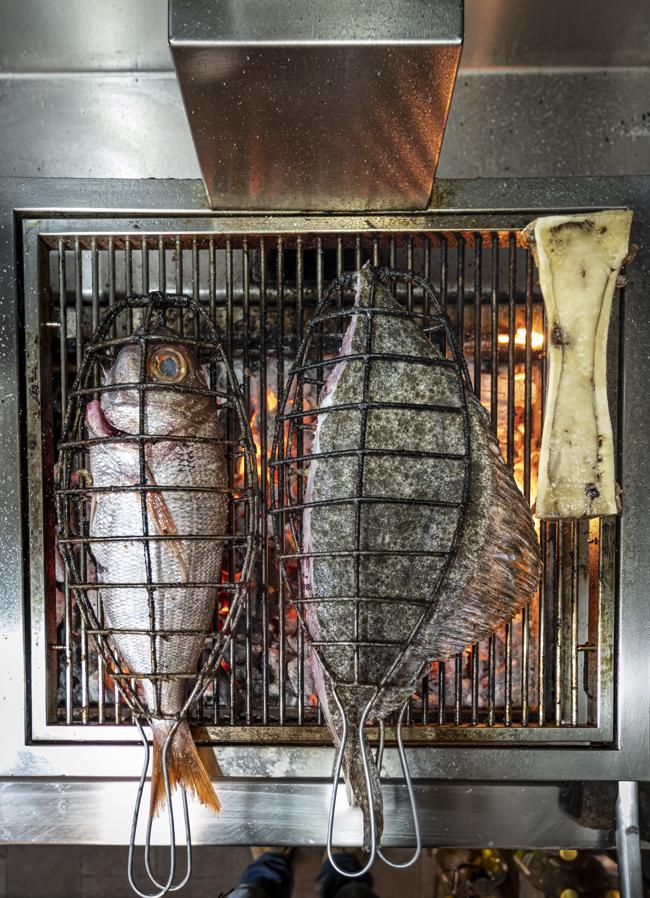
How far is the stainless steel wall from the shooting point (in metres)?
3.04

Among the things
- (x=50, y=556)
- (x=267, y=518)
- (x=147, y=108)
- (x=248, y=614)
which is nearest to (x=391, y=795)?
(x=248, y=614)

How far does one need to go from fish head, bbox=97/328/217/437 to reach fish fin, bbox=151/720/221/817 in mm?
1034

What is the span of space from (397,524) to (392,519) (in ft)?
0.07

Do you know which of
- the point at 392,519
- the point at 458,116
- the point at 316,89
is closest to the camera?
the point at 316,89

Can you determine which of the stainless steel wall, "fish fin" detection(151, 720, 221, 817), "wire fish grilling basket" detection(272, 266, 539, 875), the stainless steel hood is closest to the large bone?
"wire fish grilling basket" detection(272, 266, 539, 875)

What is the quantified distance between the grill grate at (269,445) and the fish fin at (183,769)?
137 mm

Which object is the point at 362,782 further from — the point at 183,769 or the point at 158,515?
the point at 158,515

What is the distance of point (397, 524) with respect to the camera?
2.24m

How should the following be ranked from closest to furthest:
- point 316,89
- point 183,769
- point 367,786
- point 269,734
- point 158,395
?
point 316,89
point 367,786
point 158,395
point 183,769
point 269,734

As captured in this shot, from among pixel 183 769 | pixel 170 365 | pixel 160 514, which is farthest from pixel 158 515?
pixel 183 769

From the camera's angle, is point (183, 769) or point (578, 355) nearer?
point (578, 355)

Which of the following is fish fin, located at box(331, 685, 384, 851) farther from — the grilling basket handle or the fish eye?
the fish eye

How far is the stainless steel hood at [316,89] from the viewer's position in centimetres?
176

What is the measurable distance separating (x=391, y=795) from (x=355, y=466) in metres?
1.30
